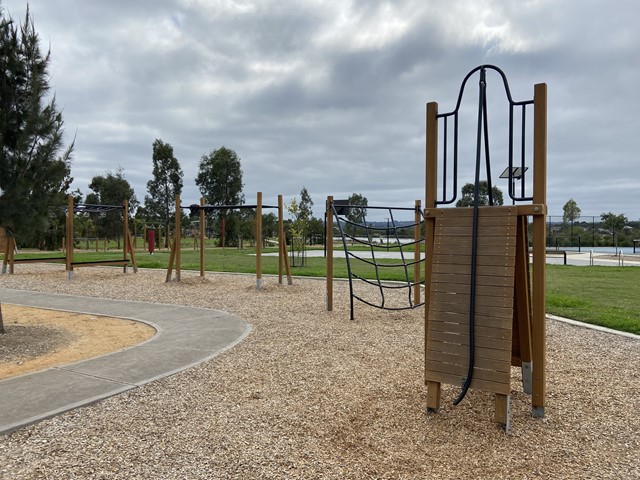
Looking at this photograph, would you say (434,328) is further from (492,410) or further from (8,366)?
(8,366)

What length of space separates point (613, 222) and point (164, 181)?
34.9 meters

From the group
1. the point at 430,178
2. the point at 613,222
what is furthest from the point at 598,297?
the point at 613,222

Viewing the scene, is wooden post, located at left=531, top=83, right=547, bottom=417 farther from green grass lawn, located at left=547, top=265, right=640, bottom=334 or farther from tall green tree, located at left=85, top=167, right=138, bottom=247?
tall green tree, located at left=85, top=167, right=138, bottom=247

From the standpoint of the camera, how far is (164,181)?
→ 35.9 m

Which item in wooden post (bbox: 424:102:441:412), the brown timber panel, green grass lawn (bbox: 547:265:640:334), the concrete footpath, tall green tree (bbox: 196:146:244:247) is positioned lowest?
the concrete footpath

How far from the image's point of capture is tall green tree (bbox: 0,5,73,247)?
506 cm

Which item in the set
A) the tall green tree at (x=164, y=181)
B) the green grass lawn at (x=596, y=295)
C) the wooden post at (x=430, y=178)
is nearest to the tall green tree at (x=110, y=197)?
the tall green tree at (x=164, y=181)

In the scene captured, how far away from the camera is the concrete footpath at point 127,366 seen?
3.25 metres

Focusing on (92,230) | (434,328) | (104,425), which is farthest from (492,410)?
(92,230)

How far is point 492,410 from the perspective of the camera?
329 centimetres

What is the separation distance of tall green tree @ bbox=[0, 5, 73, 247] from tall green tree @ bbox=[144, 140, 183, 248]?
102 feet

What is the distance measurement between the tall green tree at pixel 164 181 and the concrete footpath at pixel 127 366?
1184 inches

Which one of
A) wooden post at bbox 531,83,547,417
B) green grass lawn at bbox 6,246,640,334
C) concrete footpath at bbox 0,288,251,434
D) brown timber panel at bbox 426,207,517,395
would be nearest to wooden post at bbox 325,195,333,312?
concrete footpath at bbox 0,288,251,434

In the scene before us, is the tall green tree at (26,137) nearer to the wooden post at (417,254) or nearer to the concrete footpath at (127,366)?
the concrete footpath at (127,366)
